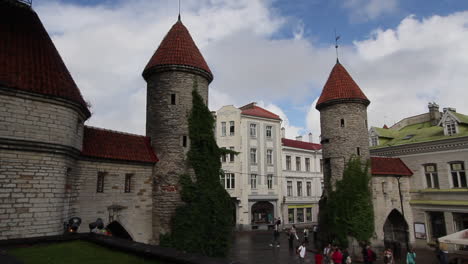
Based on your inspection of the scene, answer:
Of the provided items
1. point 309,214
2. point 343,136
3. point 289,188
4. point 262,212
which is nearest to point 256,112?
point 289,188

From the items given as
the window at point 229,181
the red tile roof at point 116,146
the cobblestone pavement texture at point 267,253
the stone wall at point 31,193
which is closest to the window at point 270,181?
the window at point 229,181

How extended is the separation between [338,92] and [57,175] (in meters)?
18.7

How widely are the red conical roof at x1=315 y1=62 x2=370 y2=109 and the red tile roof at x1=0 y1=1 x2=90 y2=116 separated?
16501 millimetres

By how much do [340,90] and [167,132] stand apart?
1332cm

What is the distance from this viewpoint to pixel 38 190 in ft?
38.3

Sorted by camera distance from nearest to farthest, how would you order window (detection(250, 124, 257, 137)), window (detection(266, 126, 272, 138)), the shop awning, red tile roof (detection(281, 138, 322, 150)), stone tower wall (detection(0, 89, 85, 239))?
stone tower wall (detection(0, 89, 85, 239)), the shop awning, window (detection(250, 124, 257, 137)), window (detection(266, 126, 272, 138)), red tile roof (detection(281, 138, 322, 150))

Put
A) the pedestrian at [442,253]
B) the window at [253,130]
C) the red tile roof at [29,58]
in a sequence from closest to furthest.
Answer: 1. the red tile roof at [29,58]
2. the pedestrian at [442,253]
3. the window at [253,130]

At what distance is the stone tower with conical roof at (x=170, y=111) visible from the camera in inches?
645

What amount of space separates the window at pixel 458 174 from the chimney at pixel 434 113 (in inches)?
266

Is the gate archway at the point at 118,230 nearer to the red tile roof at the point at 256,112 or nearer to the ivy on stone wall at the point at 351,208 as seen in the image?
the ivy on stone wall at the point at 351,208

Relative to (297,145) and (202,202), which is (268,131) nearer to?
(297,145)

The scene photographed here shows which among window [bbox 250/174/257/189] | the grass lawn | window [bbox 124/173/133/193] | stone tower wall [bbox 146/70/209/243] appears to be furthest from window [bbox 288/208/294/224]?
the grass lawn

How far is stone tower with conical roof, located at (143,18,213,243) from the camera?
1639 cm

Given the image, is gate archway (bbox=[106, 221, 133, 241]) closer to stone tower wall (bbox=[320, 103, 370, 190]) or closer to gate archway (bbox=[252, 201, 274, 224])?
stone tower wall (bbox=[320, 103, 370, 190])
